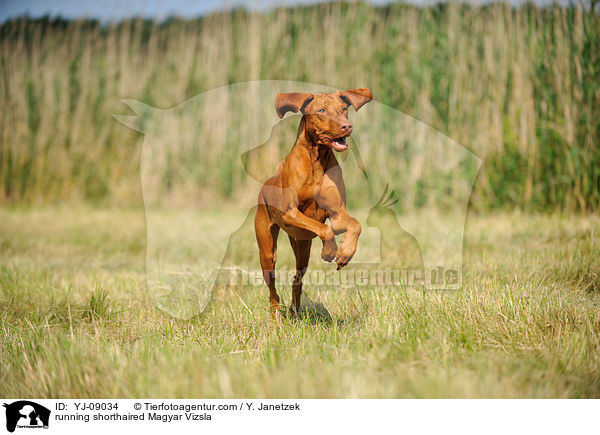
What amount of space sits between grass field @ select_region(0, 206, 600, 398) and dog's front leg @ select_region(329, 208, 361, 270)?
50 centimetres

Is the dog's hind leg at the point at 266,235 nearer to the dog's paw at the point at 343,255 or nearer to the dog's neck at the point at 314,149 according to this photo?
the dog's neck at the point at 314,149

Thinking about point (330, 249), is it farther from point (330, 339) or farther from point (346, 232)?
point (330, 339)

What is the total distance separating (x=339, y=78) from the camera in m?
7.77

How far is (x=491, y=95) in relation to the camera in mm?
7109

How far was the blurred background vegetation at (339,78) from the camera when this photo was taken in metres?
6.50

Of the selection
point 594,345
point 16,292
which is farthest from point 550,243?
point 16,292

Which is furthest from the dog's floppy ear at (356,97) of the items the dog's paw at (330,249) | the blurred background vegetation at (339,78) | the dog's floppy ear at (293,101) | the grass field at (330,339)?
the blurred background vegetation at (339,78)

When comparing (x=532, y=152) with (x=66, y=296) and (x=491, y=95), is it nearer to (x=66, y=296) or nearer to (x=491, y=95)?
(x=491, y=95)

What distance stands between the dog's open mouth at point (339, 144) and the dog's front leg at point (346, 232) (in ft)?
1.14

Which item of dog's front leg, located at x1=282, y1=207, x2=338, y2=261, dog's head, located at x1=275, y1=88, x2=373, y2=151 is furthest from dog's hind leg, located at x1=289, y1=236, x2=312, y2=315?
dog's head, located at x1=275, y1=88, x2=373, y2=151

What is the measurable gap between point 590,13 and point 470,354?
5.36 metres

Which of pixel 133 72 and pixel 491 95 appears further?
pixel 133 72

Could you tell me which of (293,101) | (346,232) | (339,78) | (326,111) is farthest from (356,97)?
(339,78)
